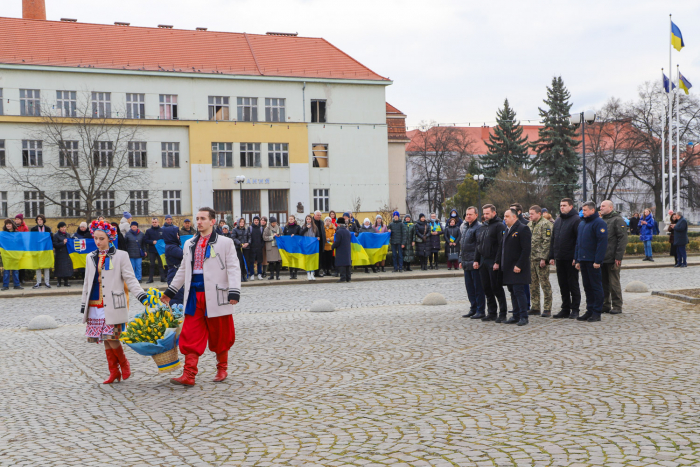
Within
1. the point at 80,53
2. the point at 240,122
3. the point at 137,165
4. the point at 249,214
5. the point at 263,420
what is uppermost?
the point at 80,53

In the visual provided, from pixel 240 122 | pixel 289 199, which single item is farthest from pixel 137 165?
pixel 289 199

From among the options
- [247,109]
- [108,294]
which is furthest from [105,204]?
[108,294]

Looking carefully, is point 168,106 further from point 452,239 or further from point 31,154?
point 452,239

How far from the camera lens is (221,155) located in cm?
5178

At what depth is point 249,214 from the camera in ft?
171

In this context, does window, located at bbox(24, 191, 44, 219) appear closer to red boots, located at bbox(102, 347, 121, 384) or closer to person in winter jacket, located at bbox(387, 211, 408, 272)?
person in winter jacket, located at bbox(387, 211, 408, 272)

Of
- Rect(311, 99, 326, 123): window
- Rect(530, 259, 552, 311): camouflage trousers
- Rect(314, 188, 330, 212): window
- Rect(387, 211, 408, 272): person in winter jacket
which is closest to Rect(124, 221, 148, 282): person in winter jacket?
Rect(387, 211, 408, 272): person in winter jacket

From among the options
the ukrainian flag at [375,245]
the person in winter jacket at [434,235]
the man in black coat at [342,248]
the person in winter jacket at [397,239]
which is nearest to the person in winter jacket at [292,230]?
the man in black coat at [342,248]

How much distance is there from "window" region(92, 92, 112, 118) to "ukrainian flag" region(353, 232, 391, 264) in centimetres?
3187

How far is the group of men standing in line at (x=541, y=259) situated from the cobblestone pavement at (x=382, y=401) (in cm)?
83

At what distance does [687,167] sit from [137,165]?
160 feet

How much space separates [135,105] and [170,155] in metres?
4.28

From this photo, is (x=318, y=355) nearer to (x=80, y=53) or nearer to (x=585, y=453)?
(x=585, y=453)

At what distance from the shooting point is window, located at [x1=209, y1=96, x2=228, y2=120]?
51.9 m
